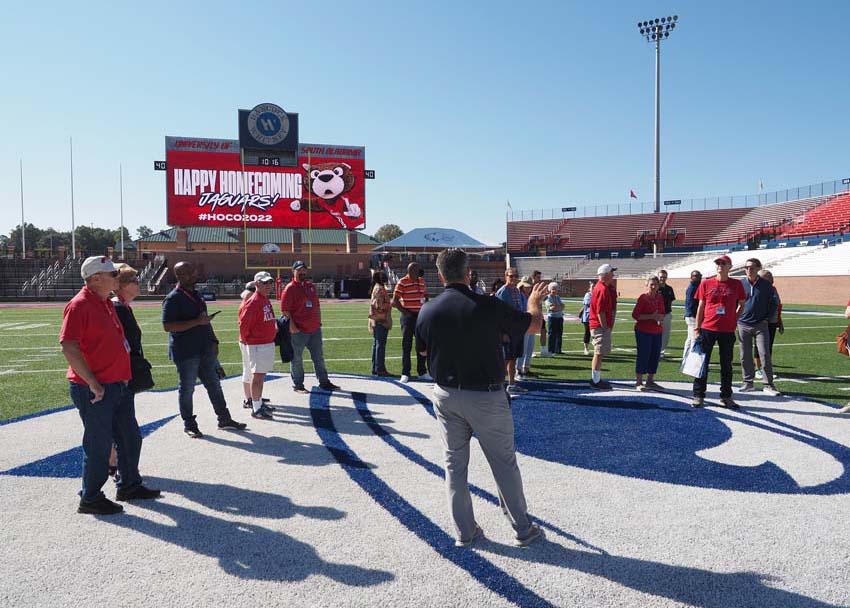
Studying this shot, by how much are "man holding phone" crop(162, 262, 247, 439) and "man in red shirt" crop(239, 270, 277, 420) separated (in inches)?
25.1

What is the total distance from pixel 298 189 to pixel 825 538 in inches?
1781

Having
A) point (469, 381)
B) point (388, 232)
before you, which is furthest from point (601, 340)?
point (388, 232)

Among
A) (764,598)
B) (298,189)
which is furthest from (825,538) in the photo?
(298,189)

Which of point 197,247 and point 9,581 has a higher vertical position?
point 197,247

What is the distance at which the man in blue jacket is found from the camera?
26.2ft

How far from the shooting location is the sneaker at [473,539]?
3570 millimetres

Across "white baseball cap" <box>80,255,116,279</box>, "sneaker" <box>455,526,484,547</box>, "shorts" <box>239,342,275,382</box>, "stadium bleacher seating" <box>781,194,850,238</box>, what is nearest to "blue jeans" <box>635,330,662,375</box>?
"shorts" <box>239,342,275,382</box>

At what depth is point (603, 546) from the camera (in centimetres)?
355

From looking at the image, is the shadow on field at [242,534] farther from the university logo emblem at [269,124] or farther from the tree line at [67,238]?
the tree line at [67,238]

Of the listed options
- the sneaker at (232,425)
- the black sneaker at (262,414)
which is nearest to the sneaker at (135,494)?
the sneaker at (232,425)

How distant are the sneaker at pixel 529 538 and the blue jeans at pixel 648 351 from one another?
5409mm

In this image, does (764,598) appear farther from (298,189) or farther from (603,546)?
(298,189)

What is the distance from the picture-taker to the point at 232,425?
250 inches

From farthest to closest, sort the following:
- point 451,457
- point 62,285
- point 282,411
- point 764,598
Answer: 1. point 62,285
2. point 282,411
3. point 451,457
4. point 764,598
